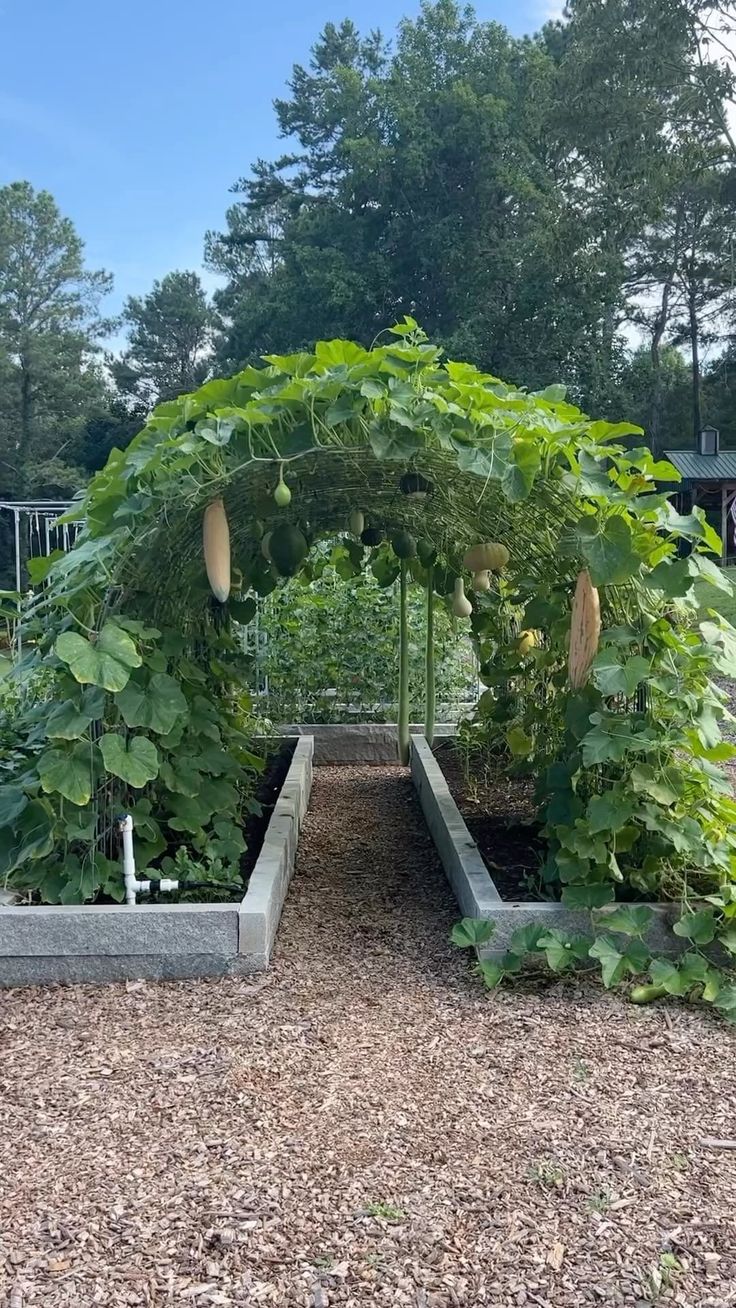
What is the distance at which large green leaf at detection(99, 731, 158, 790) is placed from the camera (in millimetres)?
2805

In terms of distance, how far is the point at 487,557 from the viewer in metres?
3.45

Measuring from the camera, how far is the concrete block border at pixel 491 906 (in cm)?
288

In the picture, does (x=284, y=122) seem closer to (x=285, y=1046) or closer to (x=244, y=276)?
(x=244, y=276)

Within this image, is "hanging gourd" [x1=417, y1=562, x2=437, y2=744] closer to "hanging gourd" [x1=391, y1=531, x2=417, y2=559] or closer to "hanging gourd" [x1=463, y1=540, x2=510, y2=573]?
"hanging gourd" [x1=391, y1=531, x2=417, y2=559]

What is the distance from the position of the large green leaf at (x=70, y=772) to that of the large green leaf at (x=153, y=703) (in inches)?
6.4

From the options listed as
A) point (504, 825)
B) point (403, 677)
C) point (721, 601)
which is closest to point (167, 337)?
point (721, 601)

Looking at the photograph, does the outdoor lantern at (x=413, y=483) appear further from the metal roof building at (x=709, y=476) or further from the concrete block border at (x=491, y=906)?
the metal roof building at (x=709, y=476)

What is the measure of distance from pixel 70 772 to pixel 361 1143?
135 cm

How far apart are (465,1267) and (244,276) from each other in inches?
1627

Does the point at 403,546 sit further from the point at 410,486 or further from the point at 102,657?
the point at 102,657

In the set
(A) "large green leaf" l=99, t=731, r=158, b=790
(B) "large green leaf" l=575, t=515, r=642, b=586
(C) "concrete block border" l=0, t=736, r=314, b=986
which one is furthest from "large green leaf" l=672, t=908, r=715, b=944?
(A) "large green leaf" l=99, t=731, r=158, b=790

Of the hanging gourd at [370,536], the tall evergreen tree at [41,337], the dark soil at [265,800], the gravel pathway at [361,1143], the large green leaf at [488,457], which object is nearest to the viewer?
the gravel pathway at [361,1143]

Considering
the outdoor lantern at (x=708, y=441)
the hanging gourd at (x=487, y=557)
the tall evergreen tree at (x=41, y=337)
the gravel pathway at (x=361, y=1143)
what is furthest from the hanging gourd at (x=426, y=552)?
the tall evergreen tree at (x=41, y=337)

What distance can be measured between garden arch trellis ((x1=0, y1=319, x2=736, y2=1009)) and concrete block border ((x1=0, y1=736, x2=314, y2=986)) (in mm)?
135
